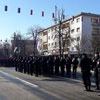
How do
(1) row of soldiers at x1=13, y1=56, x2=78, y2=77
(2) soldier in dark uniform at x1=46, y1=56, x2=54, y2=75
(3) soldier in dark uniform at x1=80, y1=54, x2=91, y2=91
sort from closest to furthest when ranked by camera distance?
(3) soldier in dark uniform at x1=80, y1=54, x2=91, y2=91
(1) row of soldiers at x1=13, y1=56, x2=78, y2=77
(2) soldier in dark uniform at x1=46, y1=56, x2=54, y2=75

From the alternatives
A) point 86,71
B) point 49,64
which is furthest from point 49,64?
point 86,71

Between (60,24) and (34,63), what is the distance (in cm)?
2032

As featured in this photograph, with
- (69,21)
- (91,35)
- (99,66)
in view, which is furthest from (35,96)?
(69,21)

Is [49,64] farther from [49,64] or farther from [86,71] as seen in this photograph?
[86,71]

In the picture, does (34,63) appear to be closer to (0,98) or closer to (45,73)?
(45,73)

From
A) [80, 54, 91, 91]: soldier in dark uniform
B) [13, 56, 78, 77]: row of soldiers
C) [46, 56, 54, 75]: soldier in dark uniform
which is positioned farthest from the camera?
[46, 56, 54, 75]: soldier in dark uniform

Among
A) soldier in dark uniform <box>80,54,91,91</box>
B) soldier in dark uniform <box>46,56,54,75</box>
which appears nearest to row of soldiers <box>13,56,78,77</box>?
soldier in dark uniform <box>46,56,54,75</box>

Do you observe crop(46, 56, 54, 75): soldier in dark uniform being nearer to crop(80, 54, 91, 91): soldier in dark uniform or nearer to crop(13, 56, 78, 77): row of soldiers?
crop(13, 56, 78, 77): row of soldiers

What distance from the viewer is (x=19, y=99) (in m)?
8.58

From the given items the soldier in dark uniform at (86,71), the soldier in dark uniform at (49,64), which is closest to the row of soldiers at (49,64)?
the soldier in dark uniform at (49,64)

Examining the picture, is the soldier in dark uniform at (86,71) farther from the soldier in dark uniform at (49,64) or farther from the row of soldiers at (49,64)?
the soldier in dark uniform at (49,64)

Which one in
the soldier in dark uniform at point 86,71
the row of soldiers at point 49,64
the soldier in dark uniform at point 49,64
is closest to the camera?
the soldier in dark uniform at point 86,71

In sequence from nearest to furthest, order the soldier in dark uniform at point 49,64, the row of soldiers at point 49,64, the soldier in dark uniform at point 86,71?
the soldier in dark uniform at point 86,71, the row of soldiers at point 49,64, the soldier in dark uniform at point 49,64

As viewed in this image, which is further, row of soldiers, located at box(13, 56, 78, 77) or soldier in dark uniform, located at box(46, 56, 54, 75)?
soldier in dark uniform, located at box(46, 56, 54, 75)
